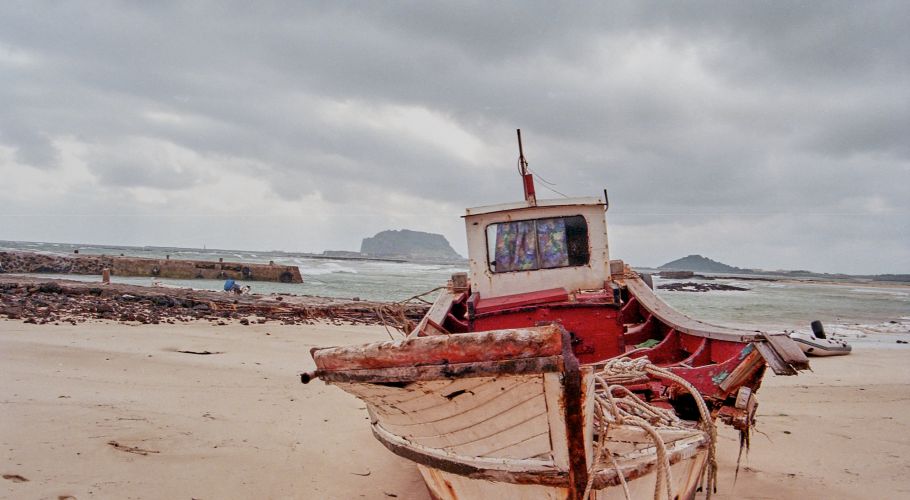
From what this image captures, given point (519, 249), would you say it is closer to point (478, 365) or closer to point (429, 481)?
point (429, 481)

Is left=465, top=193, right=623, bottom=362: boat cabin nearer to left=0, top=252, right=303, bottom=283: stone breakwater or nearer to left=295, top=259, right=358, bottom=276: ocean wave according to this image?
left=0, top=252, right=303, bottom=283: stone breakwater

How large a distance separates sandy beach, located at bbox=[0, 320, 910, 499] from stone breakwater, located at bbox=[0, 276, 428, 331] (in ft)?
8.96

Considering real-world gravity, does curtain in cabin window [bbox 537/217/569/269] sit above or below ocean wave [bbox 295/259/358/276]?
above

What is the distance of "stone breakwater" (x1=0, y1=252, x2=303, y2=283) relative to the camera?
2939 cm

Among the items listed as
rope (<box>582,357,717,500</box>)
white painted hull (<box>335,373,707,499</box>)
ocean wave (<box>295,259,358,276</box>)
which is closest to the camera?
white painted hull (<box>335,373,707,499</box>)

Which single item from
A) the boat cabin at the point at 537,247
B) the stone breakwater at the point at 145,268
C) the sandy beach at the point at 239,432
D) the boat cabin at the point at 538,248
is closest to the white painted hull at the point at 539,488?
the sandy beach at the point at 239,432

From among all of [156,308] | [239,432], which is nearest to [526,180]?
[239,432]

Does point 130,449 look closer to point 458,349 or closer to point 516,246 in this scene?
point 458,349

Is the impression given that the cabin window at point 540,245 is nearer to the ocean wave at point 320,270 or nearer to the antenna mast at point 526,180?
the antenna mast at point 526,180

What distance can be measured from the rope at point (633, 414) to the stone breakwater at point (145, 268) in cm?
3026

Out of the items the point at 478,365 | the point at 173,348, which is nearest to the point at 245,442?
the point at 478,365

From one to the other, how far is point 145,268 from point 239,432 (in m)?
30.5

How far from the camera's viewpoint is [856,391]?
7.79 metres

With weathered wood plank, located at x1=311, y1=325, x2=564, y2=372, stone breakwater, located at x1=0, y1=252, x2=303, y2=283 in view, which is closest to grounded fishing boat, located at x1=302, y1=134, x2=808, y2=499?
weathered wood plank, located at x1=311, y1=325, x2=564, y2=372
